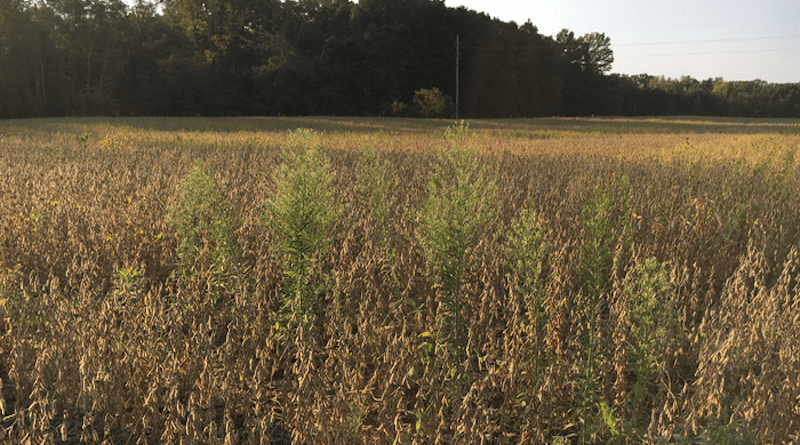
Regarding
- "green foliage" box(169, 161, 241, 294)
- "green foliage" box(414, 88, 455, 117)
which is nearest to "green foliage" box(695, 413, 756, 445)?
"green foliage" box(169, 161, 241, 294)

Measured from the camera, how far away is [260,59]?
145 ft

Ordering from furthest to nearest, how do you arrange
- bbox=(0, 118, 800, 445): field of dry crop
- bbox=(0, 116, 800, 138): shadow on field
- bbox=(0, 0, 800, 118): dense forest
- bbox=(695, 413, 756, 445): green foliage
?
bbox=(0, 0, 800, 118): dense forest → bbox=(0, 116, 800, 138): shadow on field → bbox=(0, 118, 800, 445): field of dry crop → bbox=(695, 413, 756, 445): green foliage

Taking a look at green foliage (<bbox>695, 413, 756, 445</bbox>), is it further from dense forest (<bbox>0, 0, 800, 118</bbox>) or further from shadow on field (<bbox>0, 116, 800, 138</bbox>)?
dense forest (<bbox>0, 0, 800, 118</bbox>)

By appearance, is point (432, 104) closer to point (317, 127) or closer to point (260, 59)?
point (260, 59)

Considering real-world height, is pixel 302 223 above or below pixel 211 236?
above

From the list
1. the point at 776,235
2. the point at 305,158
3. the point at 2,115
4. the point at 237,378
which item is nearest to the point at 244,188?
the point at 305,158

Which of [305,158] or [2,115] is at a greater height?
[2,115]

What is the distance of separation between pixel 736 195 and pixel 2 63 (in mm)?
45690

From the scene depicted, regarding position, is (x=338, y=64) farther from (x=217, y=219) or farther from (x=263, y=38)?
(x=217, y=219)

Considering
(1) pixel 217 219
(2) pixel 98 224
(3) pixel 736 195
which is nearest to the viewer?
(1) pixel 217 219

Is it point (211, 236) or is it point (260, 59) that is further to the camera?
point (260, 59)

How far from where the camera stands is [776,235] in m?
4.41

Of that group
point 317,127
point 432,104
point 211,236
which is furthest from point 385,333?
point 432,104

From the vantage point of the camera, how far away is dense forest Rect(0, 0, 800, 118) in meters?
39.2
